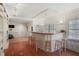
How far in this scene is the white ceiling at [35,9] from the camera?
5.40 feet

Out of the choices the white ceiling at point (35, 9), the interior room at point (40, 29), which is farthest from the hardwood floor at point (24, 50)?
the white ceiling at point (35, 9)

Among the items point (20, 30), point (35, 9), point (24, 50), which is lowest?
point (24, 50)

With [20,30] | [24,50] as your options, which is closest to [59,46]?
[24,50]

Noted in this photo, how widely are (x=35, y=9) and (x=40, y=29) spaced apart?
0.39 m

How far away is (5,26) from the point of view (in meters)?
1.65

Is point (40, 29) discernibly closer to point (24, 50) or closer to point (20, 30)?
point (20, 30)

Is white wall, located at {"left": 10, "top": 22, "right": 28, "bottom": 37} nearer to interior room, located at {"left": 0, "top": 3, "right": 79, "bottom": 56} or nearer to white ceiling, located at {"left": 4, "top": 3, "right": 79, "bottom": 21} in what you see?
interior room, located at {"left": 0, "top": 3, "right": 79, "bottom": 56}

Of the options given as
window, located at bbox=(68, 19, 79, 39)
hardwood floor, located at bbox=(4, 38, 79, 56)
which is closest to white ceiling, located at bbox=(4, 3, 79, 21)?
window, located at bbox=(68, 19, 79, 39)

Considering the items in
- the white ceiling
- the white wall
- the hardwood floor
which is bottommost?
the hardwood floor

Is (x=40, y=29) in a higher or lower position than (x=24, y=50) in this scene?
higher

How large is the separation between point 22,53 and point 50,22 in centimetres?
80

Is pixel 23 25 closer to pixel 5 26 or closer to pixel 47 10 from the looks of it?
pixel 5 26

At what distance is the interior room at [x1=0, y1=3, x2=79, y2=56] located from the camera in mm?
1645

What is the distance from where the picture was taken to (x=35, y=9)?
1.69 metres
